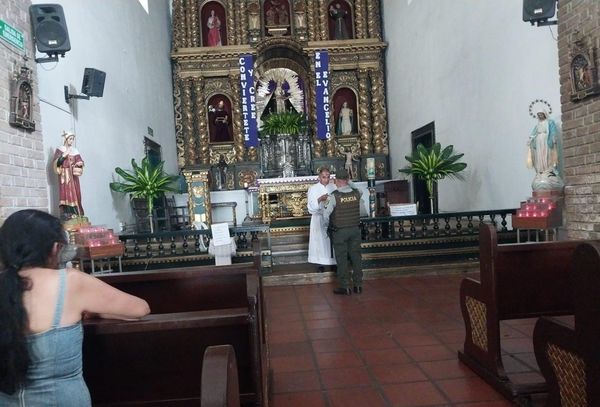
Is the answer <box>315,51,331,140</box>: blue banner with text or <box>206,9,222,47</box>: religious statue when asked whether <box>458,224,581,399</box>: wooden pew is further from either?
<box>206,9,222,47</box>: religious statue

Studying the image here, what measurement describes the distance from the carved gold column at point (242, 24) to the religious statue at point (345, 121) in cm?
349

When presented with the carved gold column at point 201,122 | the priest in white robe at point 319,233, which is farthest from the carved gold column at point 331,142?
the priest in white robe at point 319,233

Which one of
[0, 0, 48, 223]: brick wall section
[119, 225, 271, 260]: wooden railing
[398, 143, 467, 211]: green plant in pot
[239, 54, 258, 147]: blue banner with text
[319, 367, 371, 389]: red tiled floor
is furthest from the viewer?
[239, 54, 258, 147]: blue banner with text

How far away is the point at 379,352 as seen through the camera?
3.79 metres

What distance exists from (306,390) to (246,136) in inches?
423

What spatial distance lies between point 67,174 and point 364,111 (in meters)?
9.90

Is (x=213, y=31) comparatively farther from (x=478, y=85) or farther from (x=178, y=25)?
(x=478, y=85)

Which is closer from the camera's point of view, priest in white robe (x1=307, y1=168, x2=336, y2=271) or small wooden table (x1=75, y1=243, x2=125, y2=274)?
small wooden table (x1=75, y1=243, x2=125, y2=274)

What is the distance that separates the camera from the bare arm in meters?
1.73

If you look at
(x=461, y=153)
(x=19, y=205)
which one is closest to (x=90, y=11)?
(x=19, y=205)

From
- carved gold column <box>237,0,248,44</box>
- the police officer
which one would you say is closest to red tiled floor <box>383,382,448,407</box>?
the police officer

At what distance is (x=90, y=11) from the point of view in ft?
24.7

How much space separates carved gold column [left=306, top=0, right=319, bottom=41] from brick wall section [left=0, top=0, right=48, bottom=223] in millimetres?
9586

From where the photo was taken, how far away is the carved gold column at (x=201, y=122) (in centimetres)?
1358
